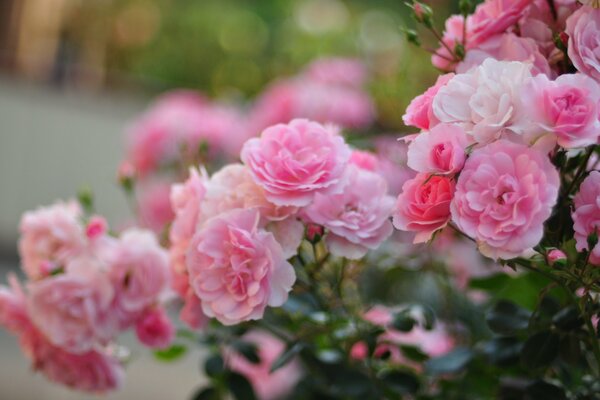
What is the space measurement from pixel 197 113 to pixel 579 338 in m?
0.98

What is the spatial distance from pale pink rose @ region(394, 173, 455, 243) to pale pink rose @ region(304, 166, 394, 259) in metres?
0.07

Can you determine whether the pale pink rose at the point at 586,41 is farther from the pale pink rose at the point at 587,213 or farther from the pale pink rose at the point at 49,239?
the pale pink rose at the point at 49,239

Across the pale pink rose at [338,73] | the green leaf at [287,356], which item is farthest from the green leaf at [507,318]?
the pale pink rose at [338,73]

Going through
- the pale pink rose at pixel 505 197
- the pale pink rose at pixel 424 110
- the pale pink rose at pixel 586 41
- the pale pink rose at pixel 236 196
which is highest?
the pale pink rose at pixel 586 41

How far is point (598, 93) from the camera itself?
0.50 meters

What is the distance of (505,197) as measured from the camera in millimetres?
495

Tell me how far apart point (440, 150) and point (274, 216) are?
147 millimetres

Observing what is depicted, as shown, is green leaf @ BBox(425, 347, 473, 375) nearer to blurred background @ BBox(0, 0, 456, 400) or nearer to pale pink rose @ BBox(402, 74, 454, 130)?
pale pink rose @ BBox(402, 74, 454, 130)

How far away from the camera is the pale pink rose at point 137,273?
0.72 m

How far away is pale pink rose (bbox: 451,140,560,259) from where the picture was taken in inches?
19.0

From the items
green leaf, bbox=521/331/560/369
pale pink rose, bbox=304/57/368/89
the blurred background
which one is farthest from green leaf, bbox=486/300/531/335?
the blurred background

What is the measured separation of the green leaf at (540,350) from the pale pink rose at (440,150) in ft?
0.63

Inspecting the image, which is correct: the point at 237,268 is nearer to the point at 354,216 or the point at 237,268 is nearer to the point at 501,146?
the point at 354,216

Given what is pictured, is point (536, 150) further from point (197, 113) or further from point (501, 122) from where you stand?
point (197, 113)
